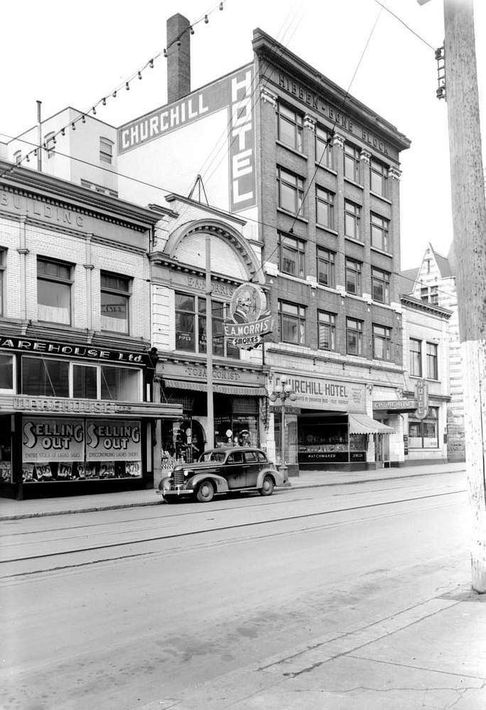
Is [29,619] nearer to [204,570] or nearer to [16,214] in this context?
[204,570]

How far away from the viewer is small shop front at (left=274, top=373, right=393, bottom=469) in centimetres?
3591

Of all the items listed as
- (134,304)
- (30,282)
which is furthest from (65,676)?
(134,304)

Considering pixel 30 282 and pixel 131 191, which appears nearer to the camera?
pixel 30 282

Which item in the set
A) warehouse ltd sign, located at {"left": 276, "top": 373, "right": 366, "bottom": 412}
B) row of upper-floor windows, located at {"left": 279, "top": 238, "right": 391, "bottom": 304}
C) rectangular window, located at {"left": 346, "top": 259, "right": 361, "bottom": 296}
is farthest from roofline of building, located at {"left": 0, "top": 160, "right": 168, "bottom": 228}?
rectangular window, located at {"left": 346, "top": 259, "right": 361, "bottom": 296}

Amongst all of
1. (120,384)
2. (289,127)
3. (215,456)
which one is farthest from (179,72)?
(215,456)

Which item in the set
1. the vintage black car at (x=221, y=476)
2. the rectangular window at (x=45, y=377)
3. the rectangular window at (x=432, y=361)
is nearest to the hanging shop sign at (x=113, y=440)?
the rectangular window at (x=45, y=377)

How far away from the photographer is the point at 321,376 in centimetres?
3550

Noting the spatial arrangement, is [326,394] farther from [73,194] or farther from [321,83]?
[73,194]

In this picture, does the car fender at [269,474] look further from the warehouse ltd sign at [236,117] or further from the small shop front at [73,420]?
the warehouse ltd sign at [236,117]

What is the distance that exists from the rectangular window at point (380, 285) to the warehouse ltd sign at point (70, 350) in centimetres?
1933

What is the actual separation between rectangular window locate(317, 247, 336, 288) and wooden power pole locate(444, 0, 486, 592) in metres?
29.1

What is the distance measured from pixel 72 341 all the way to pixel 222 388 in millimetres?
7448

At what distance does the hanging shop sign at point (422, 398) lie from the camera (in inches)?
1561

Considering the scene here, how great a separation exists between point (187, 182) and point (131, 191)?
419cm
